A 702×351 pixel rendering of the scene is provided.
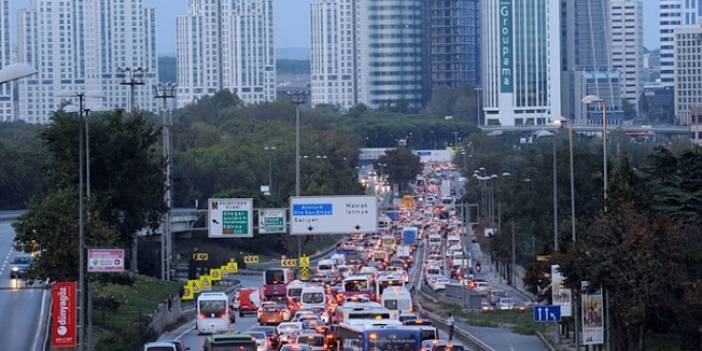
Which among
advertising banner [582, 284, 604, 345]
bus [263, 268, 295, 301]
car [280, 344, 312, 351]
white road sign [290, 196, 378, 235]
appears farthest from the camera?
bus [263, 268, 295, 301]

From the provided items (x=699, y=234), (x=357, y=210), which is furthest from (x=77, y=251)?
(x=357, y=210)

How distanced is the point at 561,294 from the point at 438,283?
121ft

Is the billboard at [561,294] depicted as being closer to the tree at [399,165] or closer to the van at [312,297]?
the van at [312,297]

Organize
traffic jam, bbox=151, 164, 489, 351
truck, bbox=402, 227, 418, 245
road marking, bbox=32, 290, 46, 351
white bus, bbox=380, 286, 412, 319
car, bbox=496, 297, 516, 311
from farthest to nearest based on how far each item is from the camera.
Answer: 1. truck, bbox=402, 227, 418, 245
2. car, bbox=496, 297, 516, 311
3. white bus, bbox=380, 286, 412, 319
4. road marking, bbox=32, 290, 46, 351
5. traffic jam, bbox=151, 164, 489, 351

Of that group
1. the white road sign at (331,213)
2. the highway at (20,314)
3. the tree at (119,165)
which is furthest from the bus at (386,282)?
the highway at (20,314)

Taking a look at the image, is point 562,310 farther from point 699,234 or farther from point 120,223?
point 120,223

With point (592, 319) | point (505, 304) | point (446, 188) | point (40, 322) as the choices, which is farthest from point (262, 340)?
point (446, 188)

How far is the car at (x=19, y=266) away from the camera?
6522 cm

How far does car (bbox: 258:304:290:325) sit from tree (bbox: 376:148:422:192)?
121629 mm

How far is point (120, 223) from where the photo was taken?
7169 centimetres

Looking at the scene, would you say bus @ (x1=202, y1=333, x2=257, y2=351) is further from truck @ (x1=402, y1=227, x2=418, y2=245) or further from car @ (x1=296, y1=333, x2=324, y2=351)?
truck @ (x1=402, y1=227, x2=418, y2=245)

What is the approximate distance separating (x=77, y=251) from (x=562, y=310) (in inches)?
488

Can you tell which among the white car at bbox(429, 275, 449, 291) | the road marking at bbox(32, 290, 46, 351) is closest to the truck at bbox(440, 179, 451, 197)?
the white car at bbox(429, 275, 449, 291)

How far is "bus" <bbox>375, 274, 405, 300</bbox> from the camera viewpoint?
239 ft
